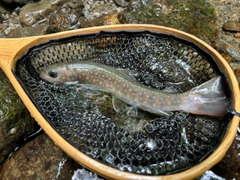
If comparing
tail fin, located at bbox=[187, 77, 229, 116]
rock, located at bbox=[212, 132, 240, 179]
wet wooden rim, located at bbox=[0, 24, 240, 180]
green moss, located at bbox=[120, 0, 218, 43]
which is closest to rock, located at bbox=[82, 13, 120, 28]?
green moss, located at bbox=[120, 0, 218, 43]

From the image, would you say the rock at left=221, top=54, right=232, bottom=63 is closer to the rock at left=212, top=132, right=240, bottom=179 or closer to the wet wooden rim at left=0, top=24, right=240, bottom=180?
the wet wooden rim at left=0, top=24, right=240, bottom=180

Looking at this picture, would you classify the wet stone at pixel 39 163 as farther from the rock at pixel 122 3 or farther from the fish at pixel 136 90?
the rock at pixel 122 3

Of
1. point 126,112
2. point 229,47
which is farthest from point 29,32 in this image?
point 229,47

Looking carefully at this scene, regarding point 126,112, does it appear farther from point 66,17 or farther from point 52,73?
point 66,17

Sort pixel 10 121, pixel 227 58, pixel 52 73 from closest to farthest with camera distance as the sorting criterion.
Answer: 1. pixel 10 121
2. pixel 52 73
3. pixel 227 58

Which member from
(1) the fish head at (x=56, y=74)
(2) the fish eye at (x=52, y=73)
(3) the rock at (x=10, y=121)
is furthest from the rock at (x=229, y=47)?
(3) the rock at (x=10, y=121)

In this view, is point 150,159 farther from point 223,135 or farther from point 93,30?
point 93,30

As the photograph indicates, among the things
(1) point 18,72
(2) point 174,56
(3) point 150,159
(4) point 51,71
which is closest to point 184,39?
(2) point 174,56
